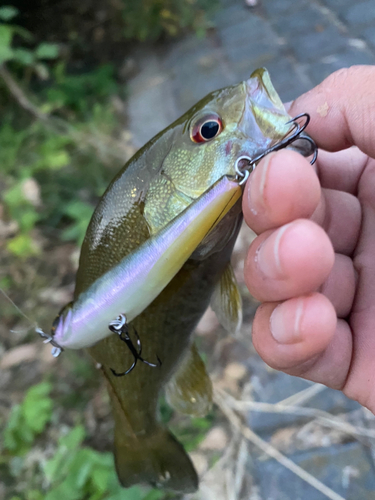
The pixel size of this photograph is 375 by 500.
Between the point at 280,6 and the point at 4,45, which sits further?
the point at 280,6

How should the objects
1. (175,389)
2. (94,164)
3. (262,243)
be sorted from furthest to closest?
(94,164) < (175,389) < (262,243)

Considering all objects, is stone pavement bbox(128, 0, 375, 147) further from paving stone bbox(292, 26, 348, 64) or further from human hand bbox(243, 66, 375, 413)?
human hand bbox(243, 66, 375, 413)

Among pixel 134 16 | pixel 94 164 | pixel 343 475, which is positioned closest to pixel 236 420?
pixel 343 475

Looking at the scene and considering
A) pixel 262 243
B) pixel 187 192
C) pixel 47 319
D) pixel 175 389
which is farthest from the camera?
pixel 47 319

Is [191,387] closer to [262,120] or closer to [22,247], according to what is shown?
[262,120]

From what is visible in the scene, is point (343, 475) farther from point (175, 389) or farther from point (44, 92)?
point (44, 92)

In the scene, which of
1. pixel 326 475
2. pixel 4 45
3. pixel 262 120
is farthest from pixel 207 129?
pixel 4 45

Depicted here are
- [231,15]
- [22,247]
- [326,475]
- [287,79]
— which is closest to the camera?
A: [326,475]
